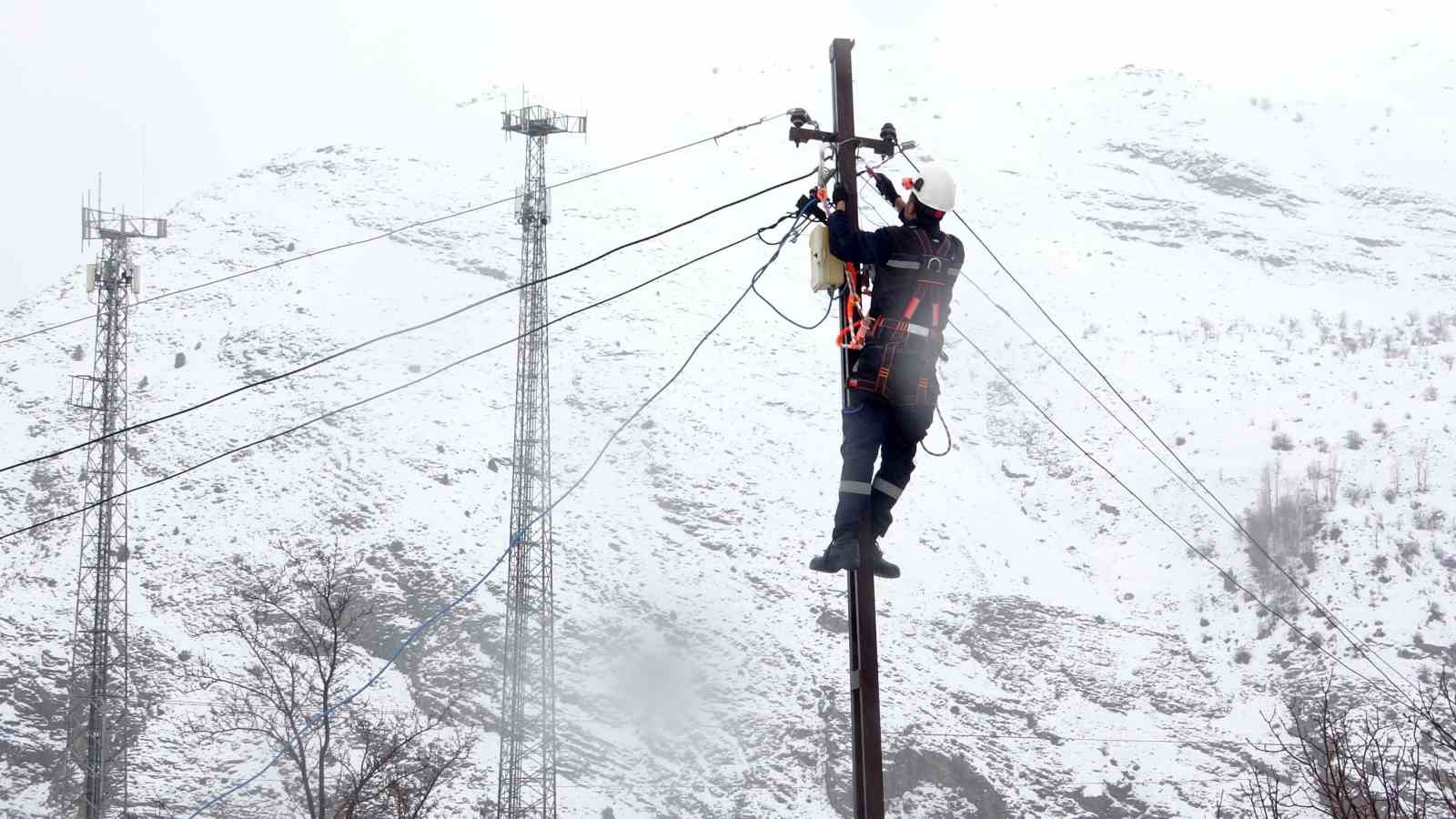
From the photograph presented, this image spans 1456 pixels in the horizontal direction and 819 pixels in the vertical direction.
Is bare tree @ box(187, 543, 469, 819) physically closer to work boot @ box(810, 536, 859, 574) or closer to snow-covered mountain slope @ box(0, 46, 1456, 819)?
snow-covered mountain slope @ box(0, 46, 1456, 819)

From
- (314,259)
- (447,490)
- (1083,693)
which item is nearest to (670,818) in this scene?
(1083,693)

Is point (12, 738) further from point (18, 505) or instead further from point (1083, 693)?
point (1083, 693)

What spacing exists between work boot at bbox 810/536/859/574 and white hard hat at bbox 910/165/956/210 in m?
2.44

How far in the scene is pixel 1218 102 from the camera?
257 ft

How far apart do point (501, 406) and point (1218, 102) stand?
5414cm

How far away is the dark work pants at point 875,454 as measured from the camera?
9008 mm

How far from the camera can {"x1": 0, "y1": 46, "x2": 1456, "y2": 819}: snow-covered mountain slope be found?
31578 millimetres

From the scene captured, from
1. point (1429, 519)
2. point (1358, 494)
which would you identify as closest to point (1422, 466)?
point (1358, 494)

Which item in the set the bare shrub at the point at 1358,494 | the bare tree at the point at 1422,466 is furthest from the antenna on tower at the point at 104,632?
the bare tree at the point at 1422,466

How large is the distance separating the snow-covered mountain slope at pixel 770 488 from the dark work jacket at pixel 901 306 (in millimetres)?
22858

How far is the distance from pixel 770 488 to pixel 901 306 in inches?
1286

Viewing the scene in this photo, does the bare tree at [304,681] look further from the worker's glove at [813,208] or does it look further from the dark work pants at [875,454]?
the worker's glove at [813,208]

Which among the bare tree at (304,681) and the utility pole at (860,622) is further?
the bare tree at (304,681)

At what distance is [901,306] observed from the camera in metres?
9.02
